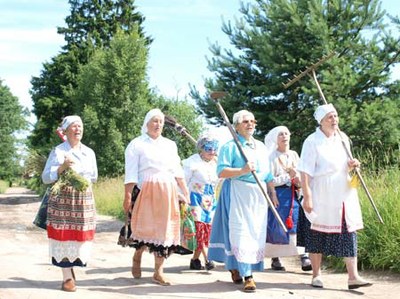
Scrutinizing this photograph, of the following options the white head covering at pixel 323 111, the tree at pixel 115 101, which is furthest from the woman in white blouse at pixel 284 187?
the tree at pixel 115 101

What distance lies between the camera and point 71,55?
1500 inches

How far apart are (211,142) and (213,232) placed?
190 cm

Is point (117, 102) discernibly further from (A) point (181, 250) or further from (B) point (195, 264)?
(A) point (181, 250)

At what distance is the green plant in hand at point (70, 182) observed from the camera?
6816 millimetres

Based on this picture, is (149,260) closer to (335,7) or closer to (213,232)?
(213,232)

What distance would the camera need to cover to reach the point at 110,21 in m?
40.7

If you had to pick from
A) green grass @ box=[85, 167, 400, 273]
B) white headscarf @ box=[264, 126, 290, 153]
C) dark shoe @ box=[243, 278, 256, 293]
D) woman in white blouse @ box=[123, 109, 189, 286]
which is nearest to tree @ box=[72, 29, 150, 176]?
green grass @ box=[85, 167, 400, 273]

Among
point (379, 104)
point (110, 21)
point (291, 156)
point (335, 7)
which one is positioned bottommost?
point (291, 156)

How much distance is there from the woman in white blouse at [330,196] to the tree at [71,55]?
30649 mm

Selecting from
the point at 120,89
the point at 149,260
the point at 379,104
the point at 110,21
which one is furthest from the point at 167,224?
the point at 110,21

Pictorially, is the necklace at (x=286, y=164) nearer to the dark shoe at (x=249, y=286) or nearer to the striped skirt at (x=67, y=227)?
the dark shoe at (x=249, y=286)

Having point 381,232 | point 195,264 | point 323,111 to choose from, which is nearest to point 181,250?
point 195,264

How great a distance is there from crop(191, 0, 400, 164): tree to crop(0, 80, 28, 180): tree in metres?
55.9

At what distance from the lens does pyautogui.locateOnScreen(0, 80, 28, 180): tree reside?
69.2m
